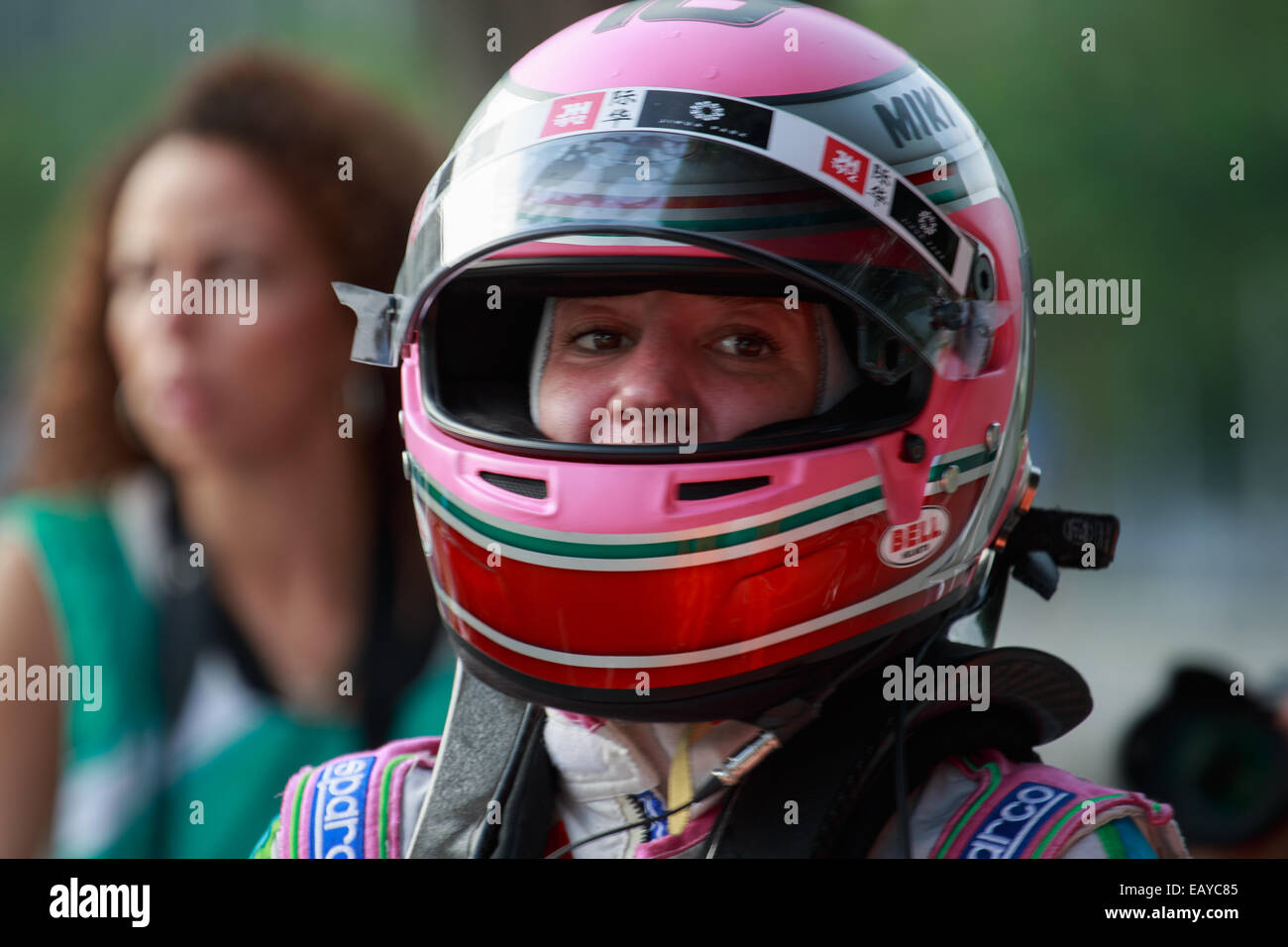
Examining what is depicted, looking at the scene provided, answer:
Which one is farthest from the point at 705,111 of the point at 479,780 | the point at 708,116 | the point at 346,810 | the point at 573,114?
the point at 346,810

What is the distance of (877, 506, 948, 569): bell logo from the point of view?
1.47 m

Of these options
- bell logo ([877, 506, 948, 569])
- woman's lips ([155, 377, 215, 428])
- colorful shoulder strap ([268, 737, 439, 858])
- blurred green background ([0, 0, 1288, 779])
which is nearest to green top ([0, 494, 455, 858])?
woman's lips ([155, 377, 215, 428])

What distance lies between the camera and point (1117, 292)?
2.08 metres

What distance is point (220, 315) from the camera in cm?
318

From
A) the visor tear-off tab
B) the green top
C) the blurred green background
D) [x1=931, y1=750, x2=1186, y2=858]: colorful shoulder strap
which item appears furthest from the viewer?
the blurred green background

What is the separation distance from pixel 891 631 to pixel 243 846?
208 centimetres

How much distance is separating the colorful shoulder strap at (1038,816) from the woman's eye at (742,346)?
482 mm

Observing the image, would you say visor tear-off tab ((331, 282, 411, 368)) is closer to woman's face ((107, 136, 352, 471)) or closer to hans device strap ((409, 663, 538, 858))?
hans device strap ((409, 663, 538, 858))

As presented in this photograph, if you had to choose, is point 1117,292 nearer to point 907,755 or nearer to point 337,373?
point 907,755

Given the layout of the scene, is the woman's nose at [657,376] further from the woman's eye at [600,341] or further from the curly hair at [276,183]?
the curly hair at [276,183]

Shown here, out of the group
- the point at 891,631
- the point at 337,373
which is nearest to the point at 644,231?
the point at 891,631

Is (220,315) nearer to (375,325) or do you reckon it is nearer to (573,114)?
(375,325)

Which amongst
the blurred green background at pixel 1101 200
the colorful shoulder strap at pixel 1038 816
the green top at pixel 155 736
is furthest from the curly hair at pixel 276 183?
the colorful shoulder strap at pixel 1038 816

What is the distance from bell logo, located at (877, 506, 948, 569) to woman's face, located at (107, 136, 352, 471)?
6.82 ft
